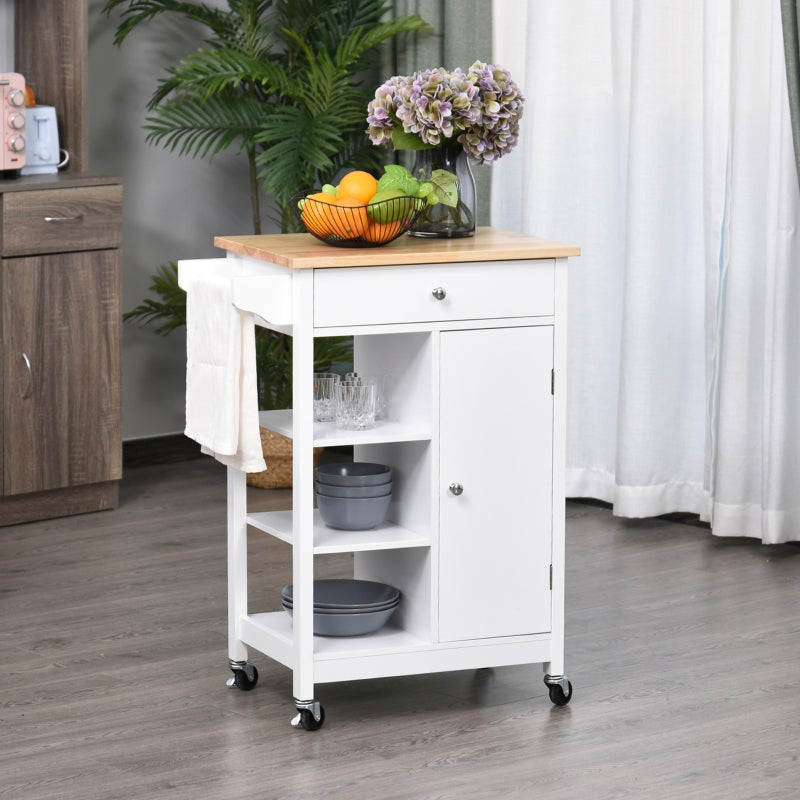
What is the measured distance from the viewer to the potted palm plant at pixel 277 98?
13.6 feet

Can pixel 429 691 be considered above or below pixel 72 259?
below

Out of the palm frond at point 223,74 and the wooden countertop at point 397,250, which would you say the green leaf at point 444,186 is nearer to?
the wooden countertop at point 397,250

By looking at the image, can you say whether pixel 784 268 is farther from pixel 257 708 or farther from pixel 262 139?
pixel 257 708

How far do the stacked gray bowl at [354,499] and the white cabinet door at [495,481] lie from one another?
0.37 ft

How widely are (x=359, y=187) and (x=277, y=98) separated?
2073mm

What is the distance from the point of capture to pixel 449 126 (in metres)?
2.62

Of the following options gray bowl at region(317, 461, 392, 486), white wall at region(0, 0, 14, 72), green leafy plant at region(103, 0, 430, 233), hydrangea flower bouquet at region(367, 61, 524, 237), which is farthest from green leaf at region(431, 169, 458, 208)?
white wall at region(0, 0, 14, 72)

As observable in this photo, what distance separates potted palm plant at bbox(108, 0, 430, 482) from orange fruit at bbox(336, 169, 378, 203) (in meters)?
1.49

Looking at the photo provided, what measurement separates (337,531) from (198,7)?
227cm

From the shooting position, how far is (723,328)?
3771 millimetres

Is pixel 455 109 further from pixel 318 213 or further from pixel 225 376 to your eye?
pixel 225 376

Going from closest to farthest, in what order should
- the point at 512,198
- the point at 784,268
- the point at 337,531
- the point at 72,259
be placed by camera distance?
the point at 337,531
the point at 784,268
the point at 72,259
the point at 512,198

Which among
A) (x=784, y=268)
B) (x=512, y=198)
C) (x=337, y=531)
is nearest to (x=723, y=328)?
(x=784, y=268)

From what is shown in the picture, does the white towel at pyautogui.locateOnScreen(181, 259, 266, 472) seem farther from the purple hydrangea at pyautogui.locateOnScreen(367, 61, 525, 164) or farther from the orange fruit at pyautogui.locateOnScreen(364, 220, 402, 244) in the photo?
the purple hydrangea at pyautogui.locateOnScreen(367, 61, 525, 164)
